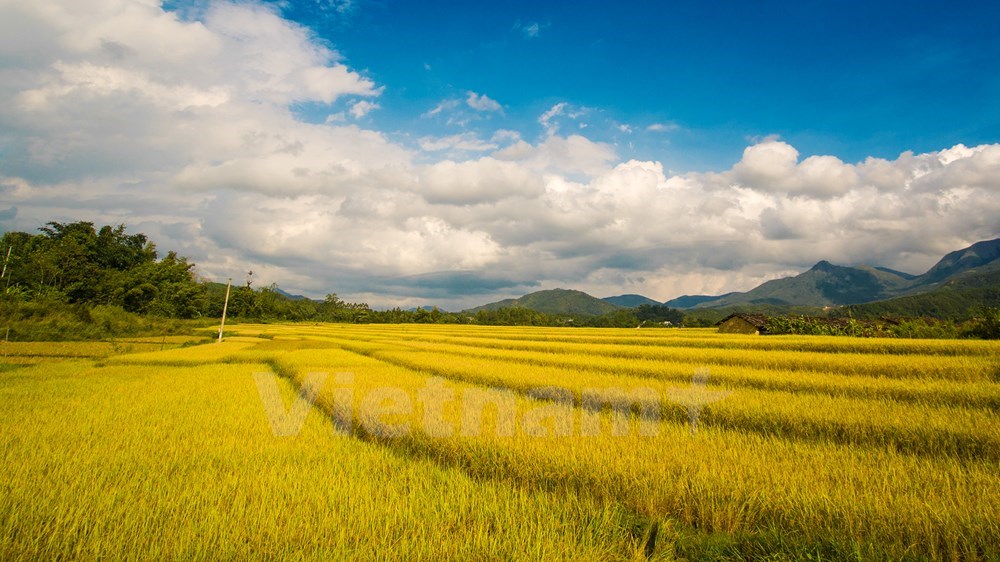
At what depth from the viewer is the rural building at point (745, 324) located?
28.2 m

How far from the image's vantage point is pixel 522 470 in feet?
15.4

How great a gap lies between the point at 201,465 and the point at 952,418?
10.2 m

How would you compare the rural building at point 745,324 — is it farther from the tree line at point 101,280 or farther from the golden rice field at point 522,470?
the tree line at point 101,280

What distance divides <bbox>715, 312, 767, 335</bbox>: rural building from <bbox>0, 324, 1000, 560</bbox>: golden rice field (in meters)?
19.7

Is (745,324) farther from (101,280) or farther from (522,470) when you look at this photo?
(101,280)

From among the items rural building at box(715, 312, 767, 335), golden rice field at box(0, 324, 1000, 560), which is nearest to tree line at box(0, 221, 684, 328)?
golden rice field at box(0, 324, 1000, 560)

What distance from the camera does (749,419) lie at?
663 centimetres

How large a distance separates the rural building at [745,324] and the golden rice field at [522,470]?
64.6 feet

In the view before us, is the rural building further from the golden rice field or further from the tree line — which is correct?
the tree line

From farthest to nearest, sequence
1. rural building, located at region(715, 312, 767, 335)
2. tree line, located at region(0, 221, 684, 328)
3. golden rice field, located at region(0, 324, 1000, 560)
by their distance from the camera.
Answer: tree line, located at region(0, 221, 684, 328)
rural building, located at region(715, 312, 767, 335)
golden rice field, located at region(0, 324, 1000, 560)

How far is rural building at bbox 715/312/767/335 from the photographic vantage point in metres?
28.2

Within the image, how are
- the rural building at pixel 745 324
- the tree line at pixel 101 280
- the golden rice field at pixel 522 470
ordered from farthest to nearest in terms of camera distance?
the tree line at pixel 101 280 → the rural building at pixel 745 324 → the golden rice field at pixel 522 470

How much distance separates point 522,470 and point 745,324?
30.2 meters

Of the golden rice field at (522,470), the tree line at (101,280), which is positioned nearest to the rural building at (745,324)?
the golden rice field at (522,470)
